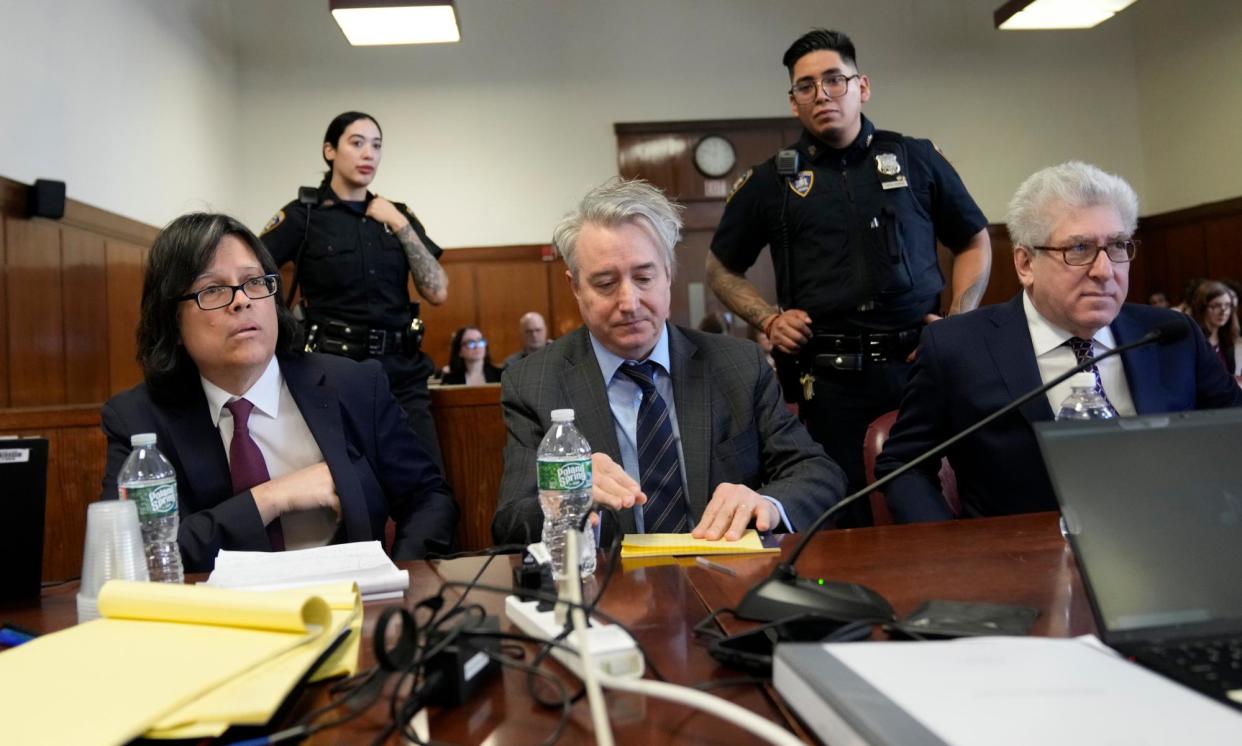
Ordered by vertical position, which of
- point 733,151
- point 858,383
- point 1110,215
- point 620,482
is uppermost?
point 733,151

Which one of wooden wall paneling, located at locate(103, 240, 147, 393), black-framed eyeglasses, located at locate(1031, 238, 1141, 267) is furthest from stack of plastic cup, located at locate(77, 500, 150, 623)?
wooden wall paneling, located at locate(103, 240, 147, 393)

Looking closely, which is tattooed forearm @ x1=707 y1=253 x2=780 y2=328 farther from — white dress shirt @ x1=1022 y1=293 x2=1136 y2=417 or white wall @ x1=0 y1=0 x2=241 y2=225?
white wall @ x1=0 y1=0 x2=241 y2=225

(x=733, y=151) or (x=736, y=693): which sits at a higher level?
(x=733, y=151)

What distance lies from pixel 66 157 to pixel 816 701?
18.3 feet

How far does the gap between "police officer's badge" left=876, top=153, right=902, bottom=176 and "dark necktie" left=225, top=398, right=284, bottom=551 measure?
194 cm

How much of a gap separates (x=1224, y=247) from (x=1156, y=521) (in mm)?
8406

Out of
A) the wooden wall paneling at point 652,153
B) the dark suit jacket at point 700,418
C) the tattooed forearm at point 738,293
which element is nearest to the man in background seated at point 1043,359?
the dark suit jacket at point 700,418

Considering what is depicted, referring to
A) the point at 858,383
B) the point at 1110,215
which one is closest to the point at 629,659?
the point at 1110,215


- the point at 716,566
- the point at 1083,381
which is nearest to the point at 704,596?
the point at 716,566

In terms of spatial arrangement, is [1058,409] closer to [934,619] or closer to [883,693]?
[934,619]

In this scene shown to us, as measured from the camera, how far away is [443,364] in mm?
8258

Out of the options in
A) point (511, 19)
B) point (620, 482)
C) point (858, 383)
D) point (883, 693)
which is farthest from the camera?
point (511, 19)

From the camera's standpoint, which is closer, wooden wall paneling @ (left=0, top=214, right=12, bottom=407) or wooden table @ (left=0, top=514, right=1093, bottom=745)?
wooden table @ (left=0, top=514, right=1093, bottom=745)

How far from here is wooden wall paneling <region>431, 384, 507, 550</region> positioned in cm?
361
